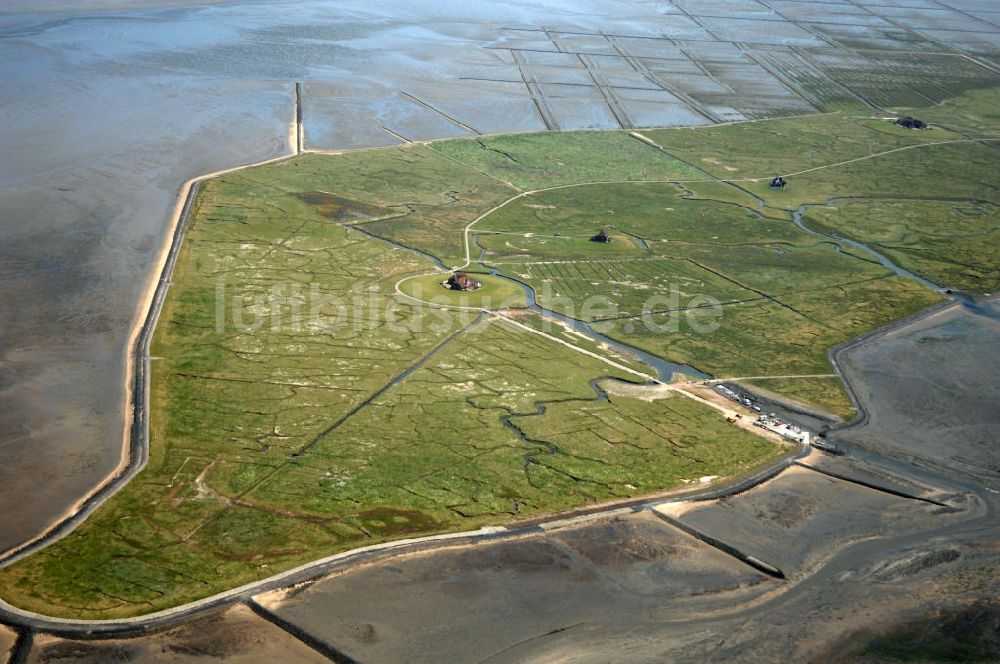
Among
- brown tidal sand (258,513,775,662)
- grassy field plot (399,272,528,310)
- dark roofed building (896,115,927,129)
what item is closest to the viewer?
brown tidal sand (258,513,775,662)

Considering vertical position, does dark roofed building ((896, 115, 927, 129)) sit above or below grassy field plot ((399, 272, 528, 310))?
above

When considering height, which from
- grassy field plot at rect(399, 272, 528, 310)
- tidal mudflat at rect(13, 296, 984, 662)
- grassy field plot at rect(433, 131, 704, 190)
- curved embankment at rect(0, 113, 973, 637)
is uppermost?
grassy field plot at rect(433, 131, 704, 190)

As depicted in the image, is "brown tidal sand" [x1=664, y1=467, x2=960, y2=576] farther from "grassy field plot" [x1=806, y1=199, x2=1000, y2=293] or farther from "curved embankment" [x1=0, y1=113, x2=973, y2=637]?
"grassy field plot" [x1=806, y1=199, x2=1000, y2=293]

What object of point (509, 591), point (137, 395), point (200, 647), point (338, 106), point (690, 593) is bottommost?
point (690, 593)

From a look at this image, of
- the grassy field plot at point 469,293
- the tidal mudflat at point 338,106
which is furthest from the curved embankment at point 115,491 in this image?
the grassy field plot at point 469,293

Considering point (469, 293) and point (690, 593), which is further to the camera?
point (469, 293)

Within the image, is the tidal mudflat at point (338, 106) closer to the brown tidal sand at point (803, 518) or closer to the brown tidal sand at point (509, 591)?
the brown tidal sand at point (509, 591)

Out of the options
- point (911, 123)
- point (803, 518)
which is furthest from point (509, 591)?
point (911, 123)

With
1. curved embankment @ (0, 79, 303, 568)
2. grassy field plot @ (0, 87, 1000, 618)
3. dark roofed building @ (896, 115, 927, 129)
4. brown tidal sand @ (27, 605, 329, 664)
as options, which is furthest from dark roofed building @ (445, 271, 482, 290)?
dark roofed building @ (896, 115, 927, 129)

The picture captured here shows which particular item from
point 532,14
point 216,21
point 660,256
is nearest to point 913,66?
point 532,14

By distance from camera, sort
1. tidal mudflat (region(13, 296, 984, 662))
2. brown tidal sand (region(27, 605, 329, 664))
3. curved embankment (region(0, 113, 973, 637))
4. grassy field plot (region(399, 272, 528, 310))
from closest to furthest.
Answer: brown tidal sand (region(27, 605, 329, 664)) → curved embankment (region(0, 113, 973, 637)) → tidal mudflat (region(13, 296, 984, 662)) → grassy field plot (region(399, 272, 528, 310))

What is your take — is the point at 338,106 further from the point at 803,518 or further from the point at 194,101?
the point at 803,518
